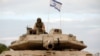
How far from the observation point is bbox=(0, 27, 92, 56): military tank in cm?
1861

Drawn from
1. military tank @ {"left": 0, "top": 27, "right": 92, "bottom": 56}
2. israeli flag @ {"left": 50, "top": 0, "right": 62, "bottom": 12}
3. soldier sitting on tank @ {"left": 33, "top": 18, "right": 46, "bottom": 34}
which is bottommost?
military tank @ {"left": 0, "top": 27, "right": 92, "bottom": 56}

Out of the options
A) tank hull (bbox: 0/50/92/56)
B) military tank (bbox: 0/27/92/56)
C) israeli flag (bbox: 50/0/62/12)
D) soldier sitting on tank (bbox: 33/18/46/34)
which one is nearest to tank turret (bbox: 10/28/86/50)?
military tank (bbox: 0/27/92/56)

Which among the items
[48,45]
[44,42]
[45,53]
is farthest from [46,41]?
[45,53]

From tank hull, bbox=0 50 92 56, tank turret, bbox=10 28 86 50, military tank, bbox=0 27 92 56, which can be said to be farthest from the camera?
tank turret, bbox=10 28 86 50

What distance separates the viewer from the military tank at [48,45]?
1861 cm

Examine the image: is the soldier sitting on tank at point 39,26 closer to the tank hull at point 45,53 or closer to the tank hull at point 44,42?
the tank hull at point 44,42

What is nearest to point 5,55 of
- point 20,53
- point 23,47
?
point 20,53

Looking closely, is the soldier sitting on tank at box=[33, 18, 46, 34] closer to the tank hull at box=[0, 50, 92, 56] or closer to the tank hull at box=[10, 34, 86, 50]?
the tank hull at box=[10, 34, 86, 50]

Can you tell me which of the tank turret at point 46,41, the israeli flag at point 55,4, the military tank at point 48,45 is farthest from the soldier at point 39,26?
the israeli flag at point 55,4

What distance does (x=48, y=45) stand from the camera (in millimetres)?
18453

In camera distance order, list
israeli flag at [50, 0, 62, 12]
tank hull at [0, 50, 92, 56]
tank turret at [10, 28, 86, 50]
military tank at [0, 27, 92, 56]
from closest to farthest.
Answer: tank hull at [0, 50, 92, 56] < military tank at [0, 27, 92, 56] < tank turret at [10, 28, 86, 50] < israeli flag at [50, 0, 62, 12]

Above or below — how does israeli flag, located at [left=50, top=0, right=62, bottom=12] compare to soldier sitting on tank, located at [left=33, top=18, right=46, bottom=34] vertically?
above

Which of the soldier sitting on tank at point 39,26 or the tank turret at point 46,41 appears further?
the soldier sitting on tank at point 39,26

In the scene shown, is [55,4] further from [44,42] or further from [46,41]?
[46,41]
